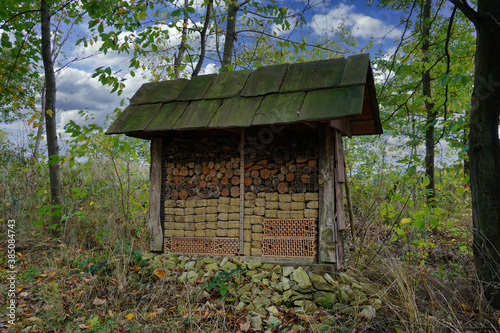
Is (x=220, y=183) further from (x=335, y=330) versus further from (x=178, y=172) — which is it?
(x=335, y=330)

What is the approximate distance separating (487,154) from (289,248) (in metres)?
2.69

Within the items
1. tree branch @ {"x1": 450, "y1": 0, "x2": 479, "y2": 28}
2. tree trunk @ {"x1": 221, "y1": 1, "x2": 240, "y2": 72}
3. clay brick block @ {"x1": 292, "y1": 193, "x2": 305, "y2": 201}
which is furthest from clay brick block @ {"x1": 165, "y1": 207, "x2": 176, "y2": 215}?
tree trunk @ {"x1": 221, "y1": 1, "x2": 240, "y2": 72}

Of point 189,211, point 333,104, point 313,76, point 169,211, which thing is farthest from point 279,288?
point 313,76

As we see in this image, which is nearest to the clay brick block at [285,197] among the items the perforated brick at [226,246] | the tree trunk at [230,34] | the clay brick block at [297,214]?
the clay brick block at [297,214]

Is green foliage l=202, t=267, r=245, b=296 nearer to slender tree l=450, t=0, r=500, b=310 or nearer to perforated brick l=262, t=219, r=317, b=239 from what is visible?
perforated brick l=262, t=219, r=317, b=239

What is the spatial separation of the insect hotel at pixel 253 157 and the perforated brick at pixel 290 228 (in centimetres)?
1

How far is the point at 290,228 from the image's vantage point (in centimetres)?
495

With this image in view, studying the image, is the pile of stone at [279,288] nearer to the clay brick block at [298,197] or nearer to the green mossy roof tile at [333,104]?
the clay brick block at [298,197]

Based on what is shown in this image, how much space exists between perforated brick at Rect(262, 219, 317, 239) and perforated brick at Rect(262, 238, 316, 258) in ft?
0.19

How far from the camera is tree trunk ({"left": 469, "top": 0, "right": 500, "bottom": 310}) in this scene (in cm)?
404

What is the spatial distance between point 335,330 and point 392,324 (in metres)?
0.66

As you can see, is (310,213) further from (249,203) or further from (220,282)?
(220,282)

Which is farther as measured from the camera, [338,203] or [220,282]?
[338,203]

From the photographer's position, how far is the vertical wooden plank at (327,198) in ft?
15.5
